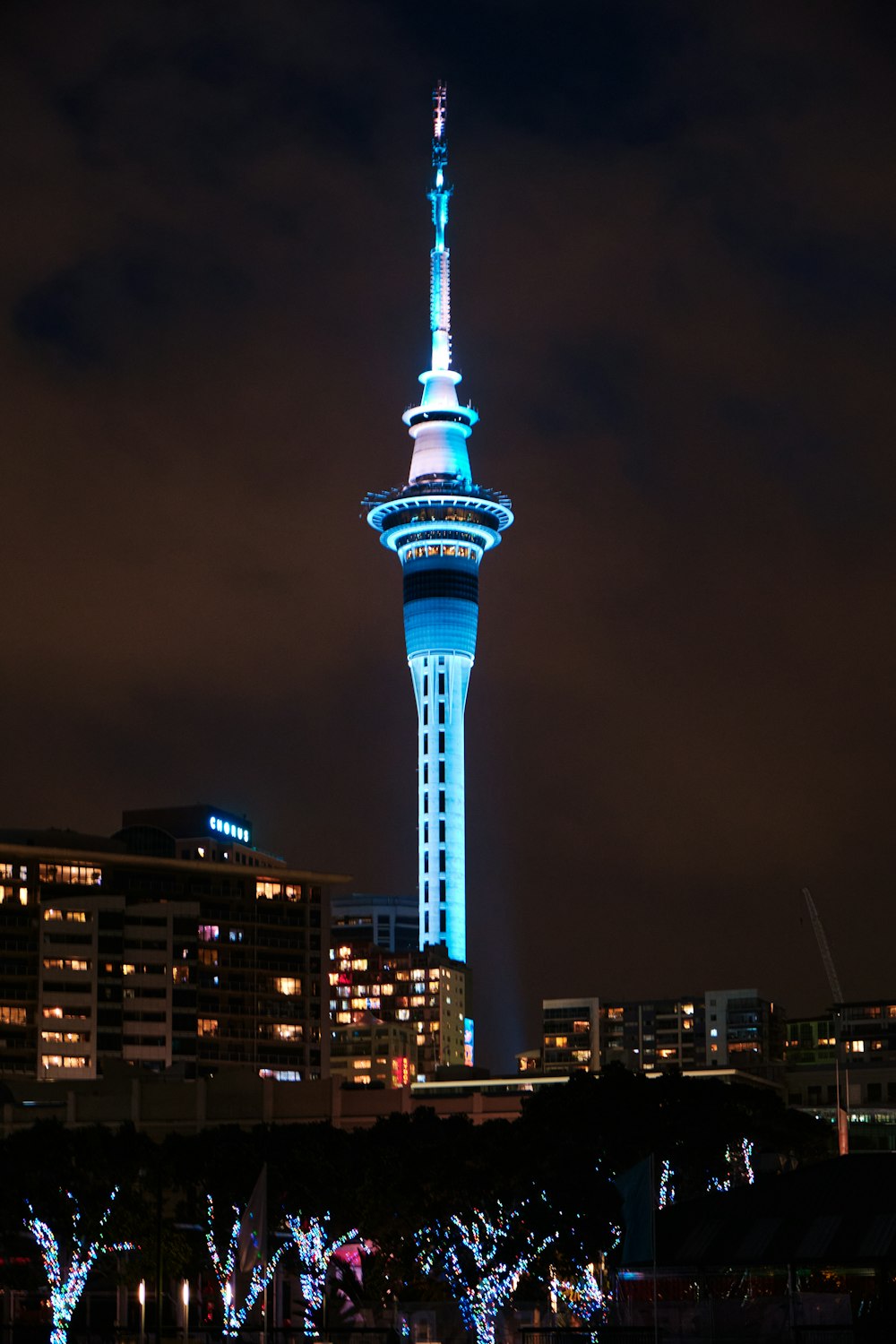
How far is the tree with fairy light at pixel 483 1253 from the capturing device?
116 m

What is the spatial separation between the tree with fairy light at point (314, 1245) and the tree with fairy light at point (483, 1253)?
17.4ft

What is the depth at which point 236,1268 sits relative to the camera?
110062mm

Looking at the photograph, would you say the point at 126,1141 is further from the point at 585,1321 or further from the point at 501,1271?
the point at 585,1321

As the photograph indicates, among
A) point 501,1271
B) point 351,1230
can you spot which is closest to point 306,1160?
point 351,1230

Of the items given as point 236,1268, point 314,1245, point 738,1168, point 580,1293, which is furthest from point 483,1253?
point 738,1168

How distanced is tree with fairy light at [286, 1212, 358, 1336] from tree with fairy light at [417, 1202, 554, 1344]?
209 inches

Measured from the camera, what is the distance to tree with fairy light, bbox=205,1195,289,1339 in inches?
3563

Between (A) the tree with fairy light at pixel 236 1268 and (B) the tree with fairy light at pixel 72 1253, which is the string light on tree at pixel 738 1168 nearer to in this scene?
(A) the tree with fairy light at pixel 236 1268

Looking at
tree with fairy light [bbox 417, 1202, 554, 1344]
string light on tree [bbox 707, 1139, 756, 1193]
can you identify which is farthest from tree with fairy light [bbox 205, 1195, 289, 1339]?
string light on tree [bbox 707, 1139, 756, 1193]

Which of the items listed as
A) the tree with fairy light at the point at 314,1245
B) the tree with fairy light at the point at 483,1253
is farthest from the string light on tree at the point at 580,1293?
the tree with fairy light at the point at 314,1245

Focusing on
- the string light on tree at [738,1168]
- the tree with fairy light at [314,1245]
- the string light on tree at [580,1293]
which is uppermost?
the string light on tree at [738,1168]

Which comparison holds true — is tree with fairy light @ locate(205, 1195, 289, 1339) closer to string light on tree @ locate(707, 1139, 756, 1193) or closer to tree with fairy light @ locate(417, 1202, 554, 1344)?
tree with fairy light @ locate(417, 1202, 554, 1344)

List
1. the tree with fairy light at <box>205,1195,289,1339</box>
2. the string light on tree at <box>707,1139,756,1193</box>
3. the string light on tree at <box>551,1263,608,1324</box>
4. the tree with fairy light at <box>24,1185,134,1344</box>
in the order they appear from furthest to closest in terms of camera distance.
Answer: the string light on tree at <box>707,1139,756,1193</box>
the tree with fairy light at <box>24,1185,134,1344</box>
the string light on tree at <box>551,1263,608,1324</box>
the tree with fairy light at <box>205,1195,289,1339</box>

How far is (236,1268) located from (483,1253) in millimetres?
14948
